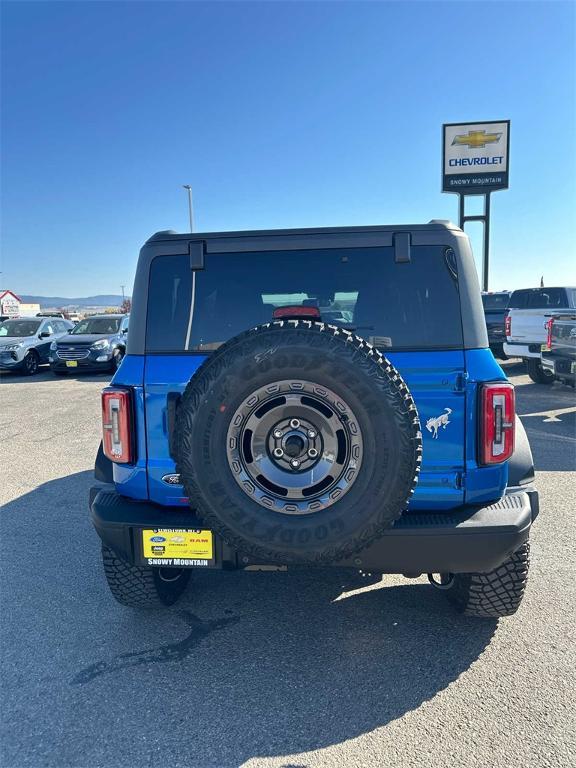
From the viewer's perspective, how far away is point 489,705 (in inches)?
86.0

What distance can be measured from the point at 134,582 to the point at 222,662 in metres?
0.65

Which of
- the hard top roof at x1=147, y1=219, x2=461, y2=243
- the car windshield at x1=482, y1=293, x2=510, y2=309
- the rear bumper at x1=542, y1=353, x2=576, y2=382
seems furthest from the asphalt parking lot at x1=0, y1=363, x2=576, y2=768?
the car windshield at x1=482, y1=293, x2=510, y2=309

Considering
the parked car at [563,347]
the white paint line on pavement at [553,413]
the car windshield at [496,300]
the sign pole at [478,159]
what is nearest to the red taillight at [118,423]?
the white paint line on pavement at [553,413]

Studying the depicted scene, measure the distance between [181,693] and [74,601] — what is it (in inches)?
44.8

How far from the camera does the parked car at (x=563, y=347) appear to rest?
8086mm

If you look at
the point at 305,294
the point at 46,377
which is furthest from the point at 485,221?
the point at 305,294

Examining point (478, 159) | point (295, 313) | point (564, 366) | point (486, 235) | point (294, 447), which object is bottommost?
point (564, 366)

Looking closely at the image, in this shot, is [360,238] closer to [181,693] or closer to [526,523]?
[526,523]

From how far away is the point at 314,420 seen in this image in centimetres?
209

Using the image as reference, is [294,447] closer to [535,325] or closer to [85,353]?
[535,325]

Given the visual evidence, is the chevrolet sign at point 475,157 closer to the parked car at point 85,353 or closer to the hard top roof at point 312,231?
the parked car at point 85,353

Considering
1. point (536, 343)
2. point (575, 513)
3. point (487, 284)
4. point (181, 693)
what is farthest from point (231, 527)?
point (487, 284)

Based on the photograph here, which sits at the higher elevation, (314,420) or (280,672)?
(314,420)

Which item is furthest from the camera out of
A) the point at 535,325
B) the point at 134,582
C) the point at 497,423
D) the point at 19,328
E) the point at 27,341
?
the point at 19,328
